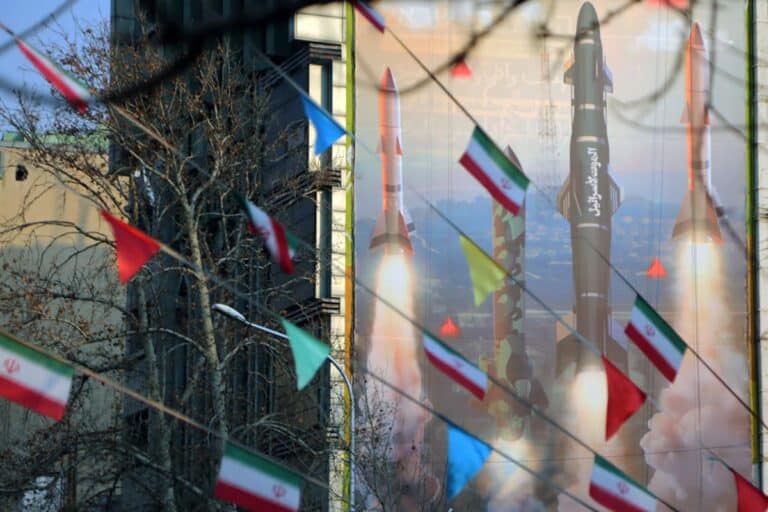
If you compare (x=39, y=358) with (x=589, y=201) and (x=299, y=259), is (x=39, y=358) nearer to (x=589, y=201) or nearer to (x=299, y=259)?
(x=299, y=259)

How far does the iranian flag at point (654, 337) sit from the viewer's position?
19.3 meters

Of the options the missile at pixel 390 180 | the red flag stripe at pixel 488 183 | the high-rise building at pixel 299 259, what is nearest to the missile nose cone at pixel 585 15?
the missile at pixel 390 180

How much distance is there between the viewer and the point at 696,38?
115 ft

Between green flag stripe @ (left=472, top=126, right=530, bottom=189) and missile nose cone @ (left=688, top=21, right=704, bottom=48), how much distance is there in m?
19.4

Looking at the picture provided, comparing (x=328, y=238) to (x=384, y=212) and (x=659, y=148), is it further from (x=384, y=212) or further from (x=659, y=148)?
(x=659, y=148)

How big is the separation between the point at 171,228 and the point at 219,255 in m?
8.25

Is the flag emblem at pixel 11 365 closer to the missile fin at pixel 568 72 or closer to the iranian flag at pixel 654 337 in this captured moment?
the iranian flag at pixel 654 337

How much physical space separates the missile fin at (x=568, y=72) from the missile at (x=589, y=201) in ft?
0.07

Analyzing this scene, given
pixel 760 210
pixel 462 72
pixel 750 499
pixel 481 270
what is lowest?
pixel 481 270

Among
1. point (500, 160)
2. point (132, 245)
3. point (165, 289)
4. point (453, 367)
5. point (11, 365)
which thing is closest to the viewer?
point (11, 365)

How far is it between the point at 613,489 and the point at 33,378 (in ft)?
32.2

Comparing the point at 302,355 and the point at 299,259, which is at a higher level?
the point at 299,259

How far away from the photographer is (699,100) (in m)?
35.4

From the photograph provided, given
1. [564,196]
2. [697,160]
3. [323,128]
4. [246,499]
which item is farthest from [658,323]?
[697,160]
